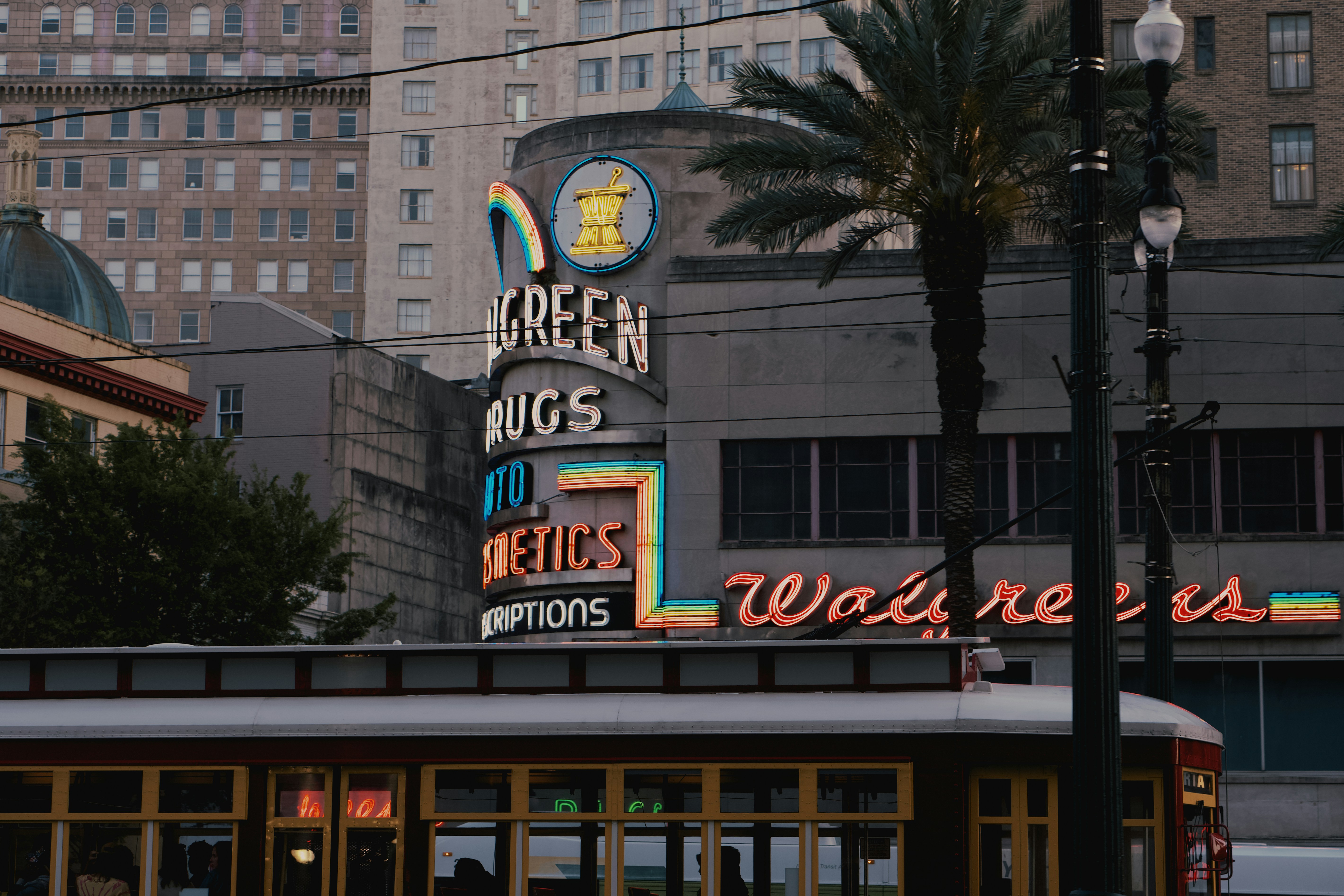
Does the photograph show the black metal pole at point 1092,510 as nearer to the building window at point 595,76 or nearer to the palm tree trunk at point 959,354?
the palm tree trunk at point 959,354

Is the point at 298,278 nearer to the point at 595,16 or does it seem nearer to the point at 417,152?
the point at 417,152

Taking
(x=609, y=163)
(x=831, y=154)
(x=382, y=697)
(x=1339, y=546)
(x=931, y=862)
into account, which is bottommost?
(x=931, y=862)

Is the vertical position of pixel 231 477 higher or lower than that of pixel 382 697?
higher

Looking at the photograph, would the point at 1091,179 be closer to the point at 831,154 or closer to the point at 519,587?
the point at 831,154

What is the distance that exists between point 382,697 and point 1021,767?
17.1ft

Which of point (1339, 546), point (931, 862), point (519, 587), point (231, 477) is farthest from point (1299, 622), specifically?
point (931, 862)

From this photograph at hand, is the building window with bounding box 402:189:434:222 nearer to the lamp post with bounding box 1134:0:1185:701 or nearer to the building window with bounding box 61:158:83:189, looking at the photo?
the building window with bounding box 61:158:83:189

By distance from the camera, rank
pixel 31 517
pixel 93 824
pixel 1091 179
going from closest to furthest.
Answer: pixel 1091 179 → pixel 93 824 → pixel 31 517

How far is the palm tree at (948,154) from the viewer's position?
28.0 metres

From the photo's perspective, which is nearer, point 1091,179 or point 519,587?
point 1091,179

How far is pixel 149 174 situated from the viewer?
10081 centimetres

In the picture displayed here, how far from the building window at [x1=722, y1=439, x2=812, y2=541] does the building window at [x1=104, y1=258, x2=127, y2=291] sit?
70.2 m

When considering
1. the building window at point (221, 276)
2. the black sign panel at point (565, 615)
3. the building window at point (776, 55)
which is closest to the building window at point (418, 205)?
the building window at point (221, 276)

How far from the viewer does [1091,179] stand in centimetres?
1200
